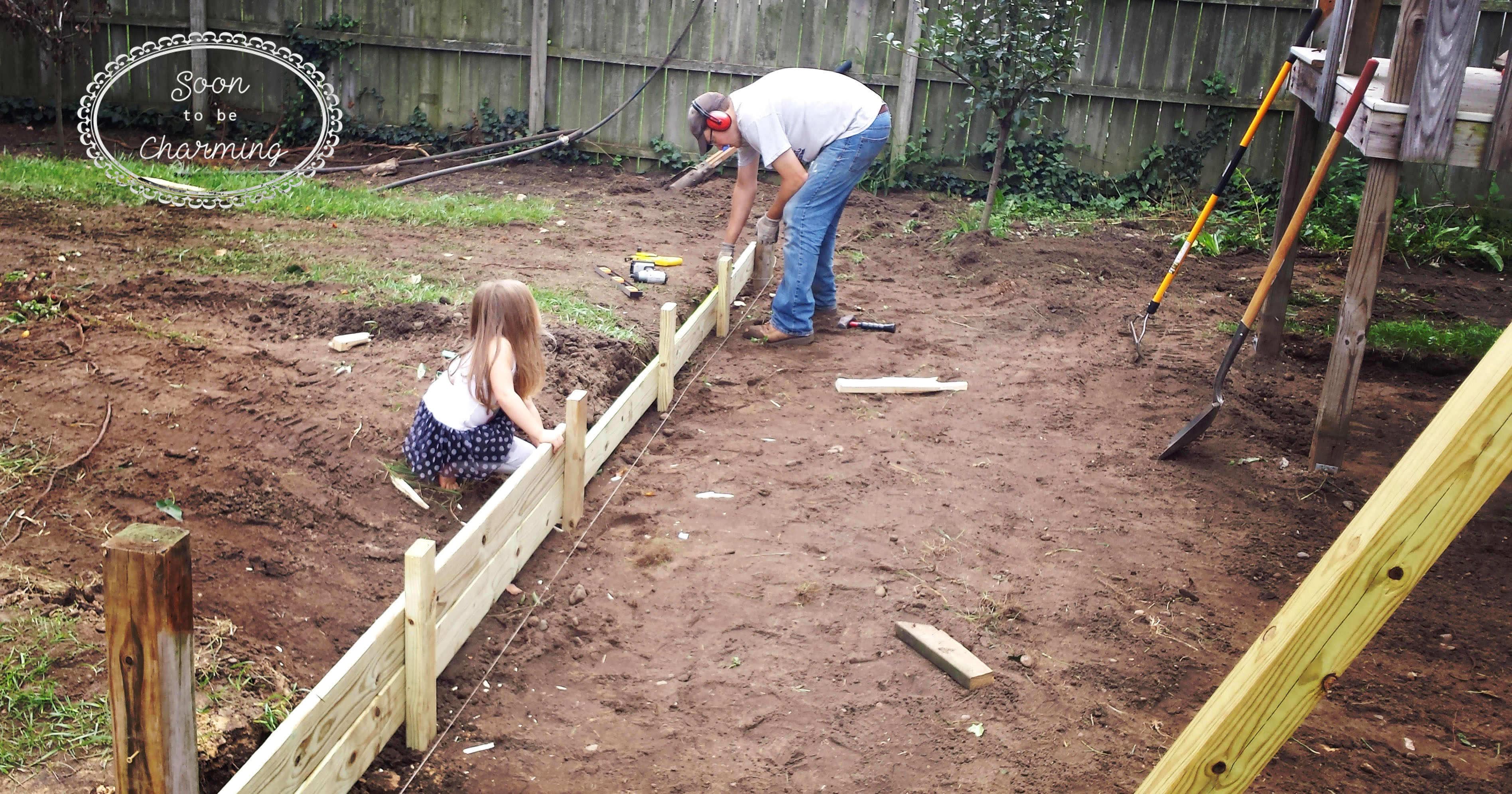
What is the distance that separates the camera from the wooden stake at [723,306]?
6.75 m

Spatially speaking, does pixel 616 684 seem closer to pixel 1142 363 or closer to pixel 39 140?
pixel 1142 363

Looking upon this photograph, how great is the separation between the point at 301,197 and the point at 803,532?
6.44 meters

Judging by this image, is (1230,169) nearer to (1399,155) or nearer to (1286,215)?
(1286,215)

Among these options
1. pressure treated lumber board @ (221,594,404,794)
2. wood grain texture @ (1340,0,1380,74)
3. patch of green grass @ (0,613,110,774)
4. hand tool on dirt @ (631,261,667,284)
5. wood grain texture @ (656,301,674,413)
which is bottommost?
patch of green grass @ (0,613,110,774)

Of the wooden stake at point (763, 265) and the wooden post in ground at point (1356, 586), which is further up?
the wooden post in ground at point (1356, 586)

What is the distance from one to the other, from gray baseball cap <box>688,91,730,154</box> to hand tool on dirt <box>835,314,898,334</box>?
167 centimetres

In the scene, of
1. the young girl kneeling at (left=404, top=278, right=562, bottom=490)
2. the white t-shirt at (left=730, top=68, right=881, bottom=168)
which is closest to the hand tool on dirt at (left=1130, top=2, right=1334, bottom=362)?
the white t-shirt at (left=730, top=68, right=881, bottom=168)

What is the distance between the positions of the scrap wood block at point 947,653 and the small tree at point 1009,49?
6.16m

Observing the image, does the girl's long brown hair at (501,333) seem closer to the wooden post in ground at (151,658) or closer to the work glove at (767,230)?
the wooden post in ground at (151,658)

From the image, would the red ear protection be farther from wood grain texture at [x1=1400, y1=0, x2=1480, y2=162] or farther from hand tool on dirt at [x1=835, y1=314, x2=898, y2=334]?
wood grain texture at [x1=1400, y1=0, x2=1480, y2=162]

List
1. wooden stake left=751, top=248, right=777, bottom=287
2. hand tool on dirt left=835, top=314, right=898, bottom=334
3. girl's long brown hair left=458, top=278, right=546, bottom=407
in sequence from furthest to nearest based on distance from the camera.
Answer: wooden stake left=751, top=248, right=777, bottom=287
hand tool on dirt left=835, top=314, right=898, bottom=334
girl's long brown hair left=458, top=278, right=546, bottom=407

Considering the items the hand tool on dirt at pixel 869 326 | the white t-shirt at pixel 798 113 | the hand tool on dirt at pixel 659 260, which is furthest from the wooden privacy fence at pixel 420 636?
the hand tool on dirt at pixel 659 260

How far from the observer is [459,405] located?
4.50 m

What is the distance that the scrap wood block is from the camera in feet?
11.5
